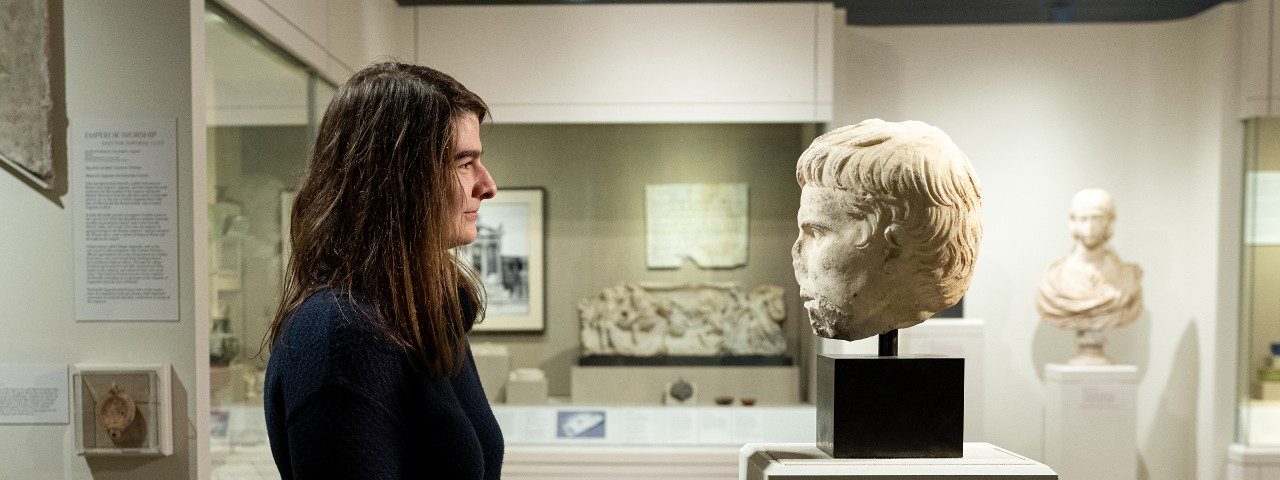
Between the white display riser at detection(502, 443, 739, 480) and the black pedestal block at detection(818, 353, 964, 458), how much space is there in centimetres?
273

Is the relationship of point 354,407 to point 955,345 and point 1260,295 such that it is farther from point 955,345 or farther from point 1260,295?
point 1260,295

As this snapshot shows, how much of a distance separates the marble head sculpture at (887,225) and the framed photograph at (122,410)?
74.6 inches

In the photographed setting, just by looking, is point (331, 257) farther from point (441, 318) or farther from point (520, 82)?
point (520, 82)

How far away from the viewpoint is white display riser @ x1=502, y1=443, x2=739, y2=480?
5.07 m

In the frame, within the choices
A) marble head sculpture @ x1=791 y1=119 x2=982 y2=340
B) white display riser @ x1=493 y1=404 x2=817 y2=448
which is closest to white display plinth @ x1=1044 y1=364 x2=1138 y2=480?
white display riser @ x1=493 y1=404 x2=817 y2=448

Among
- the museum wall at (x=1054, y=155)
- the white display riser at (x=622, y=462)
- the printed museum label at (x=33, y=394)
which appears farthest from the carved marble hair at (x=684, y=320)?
the printed museum label at (x=33, y=394)

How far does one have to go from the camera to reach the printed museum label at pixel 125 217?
2.68 m

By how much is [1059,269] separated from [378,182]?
474cm

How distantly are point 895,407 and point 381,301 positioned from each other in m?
1.48

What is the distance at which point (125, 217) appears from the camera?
2.72m

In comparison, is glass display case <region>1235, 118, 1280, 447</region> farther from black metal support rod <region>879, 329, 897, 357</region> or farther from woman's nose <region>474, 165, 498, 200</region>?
woman's nose <region>474, 165, 498, 200</region>

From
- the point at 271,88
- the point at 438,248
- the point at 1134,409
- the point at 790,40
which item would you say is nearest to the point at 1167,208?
the point at 1134,409

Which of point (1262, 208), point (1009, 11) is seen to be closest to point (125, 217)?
point (1009, 11)

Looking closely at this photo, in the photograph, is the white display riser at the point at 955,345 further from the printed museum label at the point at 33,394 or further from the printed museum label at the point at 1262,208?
the printed museum label at the point at 33,394
